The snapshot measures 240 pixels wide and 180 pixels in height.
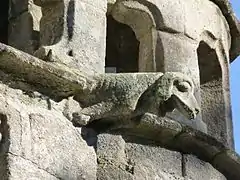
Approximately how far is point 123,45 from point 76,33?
1.34 m

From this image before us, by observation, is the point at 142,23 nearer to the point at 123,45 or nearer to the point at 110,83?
the point at 123,45

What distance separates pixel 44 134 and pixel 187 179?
1037mm

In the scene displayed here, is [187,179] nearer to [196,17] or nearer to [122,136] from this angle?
[122,136]

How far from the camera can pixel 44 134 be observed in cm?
675

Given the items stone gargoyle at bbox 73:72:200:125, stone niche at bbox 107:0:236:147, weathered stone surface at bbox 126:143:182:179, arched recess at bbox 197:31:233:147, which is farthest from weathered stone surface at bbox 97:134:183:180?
arched recess at bbox 197:31:233:147

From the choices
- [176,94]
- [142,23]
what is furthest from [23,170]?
[142,23]

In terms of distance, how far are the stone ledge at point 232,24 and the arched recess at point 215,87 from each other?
265mm

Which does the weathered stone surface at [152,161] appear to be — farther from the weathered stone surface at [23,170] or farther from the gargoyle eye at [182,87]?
the weathered stone surface at [23,170]

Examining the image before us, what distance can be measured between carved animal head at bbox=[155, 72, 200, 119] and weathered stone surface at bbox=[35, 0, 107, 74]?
42 centimetres

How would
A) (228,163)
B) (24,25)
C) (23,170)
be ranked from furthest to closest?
(24,25)
(228,163)
(23,170)

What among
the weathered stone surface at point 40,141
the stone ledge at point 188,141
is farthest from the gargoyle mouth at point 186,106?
the weathered stone surface at point 40,141

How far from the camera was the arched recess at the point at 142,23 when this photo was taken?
8.07 meters

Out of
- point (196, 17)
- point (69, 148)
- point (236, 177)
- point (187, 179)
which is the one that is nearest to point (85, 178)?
point (69, 148)

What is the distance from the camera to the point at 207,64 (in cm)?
860
